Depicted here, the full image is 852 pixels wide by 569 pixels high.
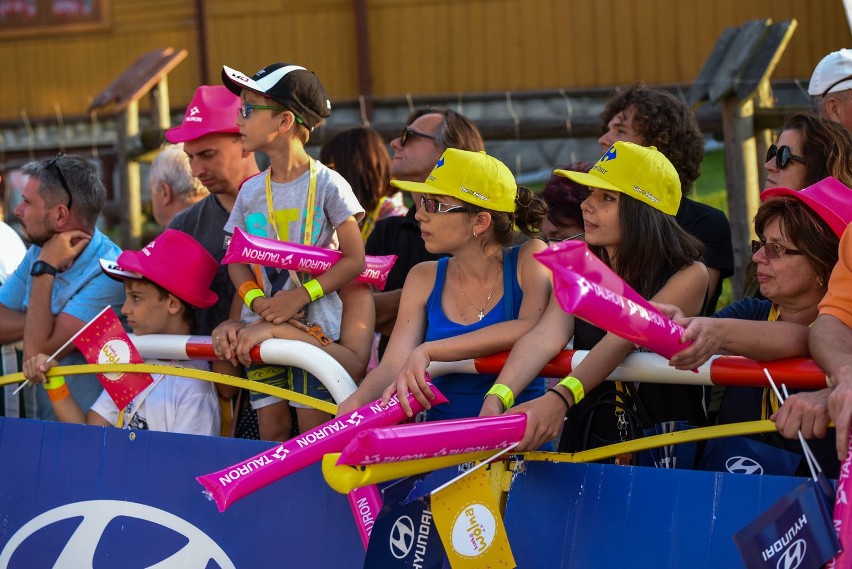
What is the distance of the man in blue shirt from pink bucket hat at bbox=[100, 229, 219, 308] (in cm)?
28

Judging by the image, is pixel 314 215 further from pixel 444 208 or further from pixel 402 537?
pixel 402 537

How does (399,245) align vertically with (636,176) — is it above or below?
below

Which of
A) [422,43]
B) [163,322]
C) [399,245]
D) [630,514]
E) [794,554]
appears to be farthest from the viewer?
[422,43]

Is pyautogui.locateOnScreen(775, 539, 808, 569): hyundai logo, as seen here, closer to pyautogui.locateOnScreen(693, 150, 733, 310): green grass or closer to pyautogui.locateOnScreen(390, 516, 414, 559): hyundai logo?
pyautogui.locateOnScreen(390, 516, 414, 559): hyundai logo

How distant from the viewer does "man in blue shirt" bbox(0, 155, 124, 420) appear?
4.87 metres

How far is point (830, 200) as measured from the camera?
3322 mm

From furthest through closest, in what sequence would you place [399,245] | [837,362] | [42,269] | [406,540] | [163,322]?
[399,245]
[42,269]
[163,322]
[406,540]
[837,362]

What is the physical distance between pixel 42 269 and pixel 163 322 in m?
0.66

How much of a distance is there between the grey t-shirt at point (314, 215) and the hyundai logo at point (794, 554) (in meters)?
2.29

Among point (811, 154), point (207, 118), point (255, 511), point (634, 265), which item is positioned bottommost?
point (255, 511)

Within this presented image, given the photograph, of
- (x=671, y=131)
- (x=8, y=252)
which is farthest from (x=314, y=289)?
(x=8, y=252)

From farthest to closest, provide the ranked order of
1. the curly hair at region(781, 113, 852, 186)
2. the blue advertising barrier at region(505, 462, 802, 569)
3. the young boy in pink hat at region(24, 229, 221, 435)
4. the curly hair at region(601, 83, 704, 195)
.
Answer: the curly hair at region(601, 83, 704, 195), the young boy in pink hat at region(24, 229, 221, 435), the curly hair at region(781, 113, 852, 186), the blue advertising barrier at region(505, 462, 802, 569)

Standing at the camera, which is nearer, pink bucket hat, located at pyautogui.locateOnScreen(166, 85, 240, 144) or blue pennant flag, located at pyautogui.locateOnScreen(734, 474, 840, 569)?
blue pennant flag, located at pyautogui.locateOnScreen(734, 474, 840, 569)

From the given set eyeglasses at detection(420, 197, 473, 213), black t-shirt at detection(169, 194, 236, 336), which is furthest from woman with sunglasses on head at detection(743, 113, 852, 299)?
black t-shirt at detection(169, 194, 236, 336)
